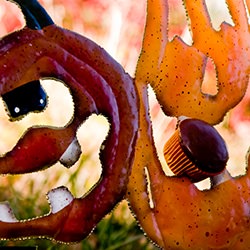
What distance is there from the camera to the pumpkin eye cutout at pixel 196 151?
129cm

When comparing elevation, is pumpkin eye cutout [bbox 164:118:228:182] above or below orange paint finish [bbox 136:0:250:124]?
below

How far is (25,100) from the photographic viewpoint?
1213 mm

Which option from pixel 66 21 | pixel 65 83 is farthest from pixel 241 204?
pixel 66 21

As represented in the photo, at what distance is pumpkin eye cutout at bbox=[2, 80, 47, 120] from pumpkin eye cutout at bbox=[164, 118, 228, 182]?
0.28m

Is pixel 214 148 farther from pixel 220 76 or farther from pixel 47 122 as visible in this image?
pixel 47 122

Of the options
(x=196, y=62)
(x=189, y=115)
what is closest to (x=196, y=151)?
(x=189, y=115)

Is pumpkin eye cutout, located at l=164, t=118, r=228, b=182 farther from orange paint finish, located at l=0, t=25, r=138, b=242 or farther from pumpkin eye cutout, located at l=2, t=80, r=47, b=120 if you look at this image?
pumpkin eye cutout, located at l=2, t=80, r=47, b=120

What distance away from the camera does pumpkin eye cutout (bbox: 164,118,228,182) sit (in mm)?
1291

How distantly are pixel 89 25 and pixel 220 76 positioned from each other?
0.32 meters

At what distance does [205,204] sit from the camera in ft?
4.37

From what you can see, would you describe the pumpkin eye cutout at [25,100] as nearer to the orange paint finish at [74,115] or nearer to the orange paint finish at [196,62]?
the orange paint finish at [74,115]

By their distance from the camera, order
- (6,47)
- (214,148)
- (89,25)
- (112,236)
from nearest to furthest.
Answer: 1. (6,47)
2. (214,148)
3. (89,25)
4. (112,236)

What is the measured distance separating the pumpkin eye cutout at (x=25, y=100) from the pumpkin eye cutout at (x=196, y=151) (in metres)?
0.28

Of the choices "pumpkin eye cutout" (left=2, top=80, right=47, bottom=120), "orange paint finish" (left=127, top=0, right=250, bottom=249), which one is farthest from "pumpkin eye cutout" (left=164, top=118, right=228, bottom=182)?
"pumpkin eye cutout" (left=2, top=80, right=47, bottom=120)
